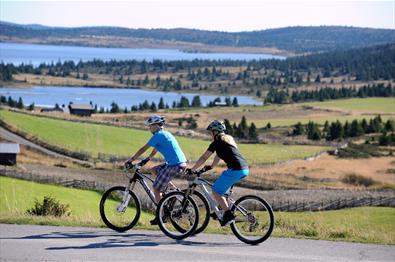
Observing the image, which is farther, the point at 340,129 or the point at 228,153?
the point at 340,129

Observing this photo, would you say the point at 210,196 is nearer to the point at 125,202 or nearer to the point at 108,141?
the point at 125,202

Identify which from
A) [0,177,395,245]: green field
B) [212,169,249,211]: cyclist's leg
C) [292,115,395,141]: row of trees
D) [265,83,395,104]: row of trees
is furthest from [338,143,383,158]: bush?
[265,83,395,104]: row of trees

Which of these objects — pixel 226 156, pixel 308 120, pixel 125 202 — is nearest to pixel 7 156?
pixel 125 202

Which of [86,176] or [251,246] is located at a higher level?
[251,246]

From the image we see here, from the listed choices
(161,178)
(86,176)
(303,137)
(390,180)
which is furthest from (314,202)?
(303,137)

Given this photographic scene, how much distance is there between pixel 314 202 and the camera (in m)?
39.3

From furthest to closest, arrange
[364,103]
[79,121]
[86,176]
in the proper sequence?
[364,103]
[79,121]
[86,176]

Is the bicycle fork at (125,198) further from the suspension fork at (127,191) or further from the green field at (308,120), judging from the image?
the green field at (308,120)

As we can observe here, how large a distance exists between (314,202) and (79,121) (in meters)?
46.8

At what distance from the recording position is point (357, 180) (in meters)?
56.3

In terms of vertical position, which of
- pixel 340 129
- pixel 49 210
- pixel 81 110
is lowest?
pixel 81 110

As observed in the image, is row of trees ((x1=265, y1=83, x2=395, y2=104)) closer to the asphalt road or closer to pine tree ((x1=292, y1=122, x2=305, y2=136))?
pine tree ((x1=292, y1=122, x2=305, y2=136))

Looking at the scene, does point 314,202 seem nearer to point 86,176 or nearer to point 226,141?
point 86,176

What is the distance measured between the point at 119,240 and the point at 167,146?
1890 mm
